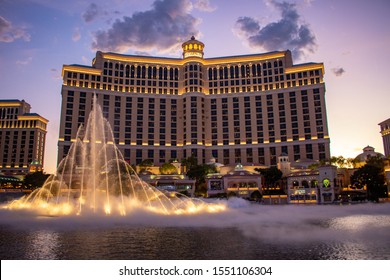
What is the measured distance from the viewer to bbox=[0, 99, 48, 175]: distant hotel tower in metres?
149

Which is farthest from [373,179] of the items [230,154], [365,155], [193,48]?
[193,48]

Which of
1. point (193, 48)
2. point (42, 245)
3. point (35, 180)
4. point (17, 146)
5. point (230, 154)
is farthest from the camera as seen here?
point (17, 146)

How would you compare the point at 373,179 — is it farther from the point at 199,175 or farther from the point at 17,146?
the point at 17,146

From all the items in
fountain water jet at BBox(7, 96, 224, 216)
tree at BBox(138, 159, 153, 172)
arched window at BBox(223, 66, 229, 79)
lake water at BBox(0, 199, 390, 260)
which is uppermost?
arched window at BBox(223, 66, 229, 79)

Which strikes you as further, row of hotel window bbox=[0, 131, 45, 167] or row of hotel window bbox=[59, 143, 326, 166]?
row of hotel window bbox=[0, 131, 45, 167]

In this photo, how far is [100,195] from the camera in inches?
1927

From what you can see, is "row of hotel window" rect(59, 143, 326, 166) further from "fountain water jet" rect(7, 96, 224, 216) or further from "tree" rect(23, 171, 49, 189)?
"tree" rect(23, 171, 49, 189)

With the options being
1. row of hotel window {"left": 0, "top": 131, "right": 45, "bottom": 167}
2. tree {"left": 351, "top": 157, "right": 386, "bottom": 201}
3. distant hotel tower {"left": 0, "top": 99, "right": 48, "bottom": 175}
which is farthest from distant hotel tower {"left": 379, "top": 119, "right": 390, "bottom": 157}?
row of hotel window {"left": 0, "top": 131, "right": 45, "bottom": 167}

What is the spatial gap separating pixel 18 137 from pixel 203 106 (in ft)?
310

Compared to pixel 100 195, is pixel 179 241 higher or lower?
lower

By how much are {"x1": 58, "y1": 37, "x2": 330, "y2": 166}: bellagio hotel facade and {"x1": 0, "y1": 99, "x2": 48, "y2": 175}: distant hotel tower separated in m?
51.8

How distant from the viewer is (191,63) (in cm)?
12719
